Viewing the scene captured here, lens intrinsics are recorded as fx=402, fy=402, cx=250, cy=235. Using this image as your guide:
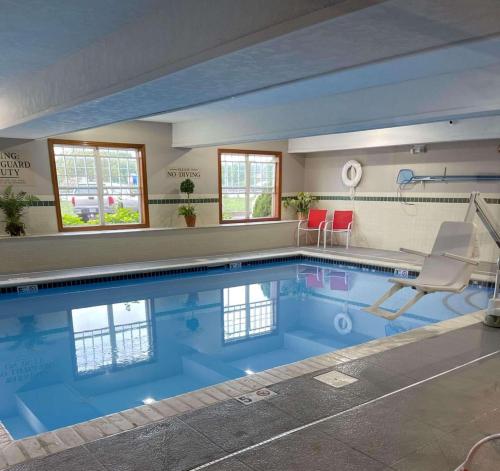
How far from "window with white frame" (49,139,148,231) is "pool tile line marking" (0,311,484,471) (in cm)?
562

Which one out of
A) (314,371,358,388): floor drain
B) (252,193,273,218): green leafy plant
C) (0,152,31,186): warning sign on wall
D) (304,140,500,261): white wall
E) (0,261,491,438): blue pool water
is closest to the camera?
(314,371,358,388): floor drain

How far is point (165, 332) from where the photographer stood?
484 cm

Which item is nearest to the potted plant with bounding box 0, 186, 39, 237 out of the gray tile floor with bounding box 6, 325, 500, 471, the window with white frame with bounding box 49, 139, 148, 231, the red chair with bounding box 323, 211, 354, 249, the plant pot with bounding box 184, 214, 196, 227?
the window with white frame with bounding box 49, 139, 148, 231

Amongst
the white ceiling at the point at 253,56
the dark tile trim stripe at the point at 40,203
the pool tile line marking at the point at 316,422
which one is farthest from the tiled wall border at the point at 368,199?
the pool tile line marking at the point at 316,422

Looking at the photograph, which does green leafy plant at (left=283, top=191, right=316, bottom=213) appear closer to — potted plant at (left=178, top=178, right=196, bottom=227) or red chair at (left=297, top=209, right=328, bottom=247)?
red chair at (left=297, top=209, right=328, bottom=247)

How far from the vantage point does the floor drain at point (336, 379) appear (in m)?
2.76

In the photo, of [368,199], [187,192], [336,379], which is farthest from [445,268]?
[187,192]

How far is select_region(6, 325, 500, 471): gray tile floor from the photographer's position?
1901mm

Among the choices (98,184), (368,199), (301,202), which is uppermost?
(98,184)

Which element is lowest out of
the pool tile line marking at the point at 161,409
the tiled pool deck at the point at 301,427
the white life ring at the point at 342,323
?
the white life ring at the point at 342,323

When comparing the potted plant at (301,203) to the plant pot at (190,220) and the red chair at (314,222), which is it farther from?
the plant pot at (190,220)

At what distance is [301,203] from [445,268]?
5867 mm

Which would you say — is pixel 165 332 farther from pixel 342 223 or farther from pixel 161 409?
pixel 342 223

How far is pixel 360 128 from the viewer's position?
18.2 feet
